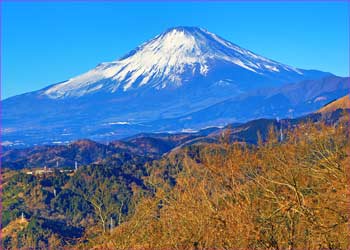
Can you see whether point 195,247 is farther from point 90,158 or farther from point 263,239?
point 90,158

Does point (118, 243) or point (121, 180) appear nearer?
point (118, 243)

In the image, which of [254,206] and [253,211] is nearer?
[253,211]

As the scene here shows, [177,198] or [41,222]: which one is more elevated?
[177,198]

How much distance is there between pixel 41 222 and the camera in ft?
203

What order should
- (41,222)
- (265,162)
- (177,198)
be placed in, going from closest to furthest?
(177,198) → (265,162) → (41,222)

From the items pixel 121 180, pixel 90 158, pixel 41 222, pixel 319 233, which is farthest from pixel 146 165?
pixel 319 233

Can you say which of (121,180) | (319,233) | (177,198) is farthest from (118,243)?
(121,180)

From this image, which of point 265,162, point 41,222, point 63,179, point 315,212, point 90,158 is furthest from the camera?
point 90,158

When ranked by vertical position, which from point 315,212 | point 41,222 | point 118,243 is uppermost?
point 315,212

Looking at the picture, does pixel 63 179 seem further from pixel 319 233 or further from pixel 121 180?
pixel 319 233

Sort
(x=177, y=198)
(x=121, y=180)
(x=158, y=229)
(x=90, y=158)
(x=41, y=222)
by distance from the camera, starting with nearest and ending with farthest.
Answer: (x=158, y=229)
(x=177, y=198)
(x=41, y=222)
(x=121, y=180)
(x=90, y=158)

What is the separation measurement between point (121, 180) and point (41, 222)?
20.9 meters

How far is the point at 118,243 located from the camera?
45.9 ft

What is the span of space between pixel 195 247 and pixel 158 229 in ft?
5.45
